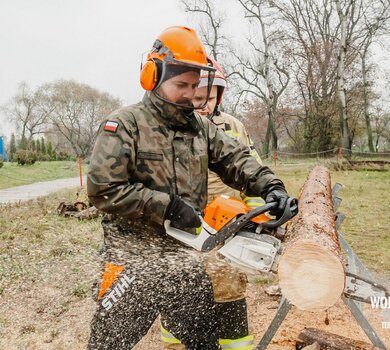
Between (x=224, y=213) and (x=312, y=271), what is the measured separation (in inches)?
17.7

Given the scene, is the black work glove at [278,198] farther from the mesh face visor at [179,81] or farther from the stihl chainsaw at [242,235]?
the mesh face visor at [179,81]

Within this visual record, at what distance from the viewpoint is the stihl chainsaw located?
1746mm

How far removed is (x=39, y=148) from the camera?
3931cm

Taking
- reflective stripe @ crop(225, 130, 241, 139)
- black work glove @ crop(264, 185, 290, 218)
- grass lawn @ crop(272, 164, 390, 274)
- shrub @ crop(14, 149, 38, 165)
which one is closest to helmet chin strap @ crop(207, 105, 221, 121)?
reflective stripe @ crop(225, 130, 241, 139)

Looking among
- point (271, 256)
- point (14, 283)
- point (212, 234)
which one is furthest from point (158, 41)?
point (14, 283)

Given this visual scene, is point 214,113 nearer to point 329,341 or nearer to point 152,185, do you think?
point 152,185

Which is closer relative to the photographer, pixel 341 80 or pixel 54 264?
pixel 54 264

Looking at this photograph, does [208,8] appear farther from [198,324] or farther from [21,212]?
[198,324]

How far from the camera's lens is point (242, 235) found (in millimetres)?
1771

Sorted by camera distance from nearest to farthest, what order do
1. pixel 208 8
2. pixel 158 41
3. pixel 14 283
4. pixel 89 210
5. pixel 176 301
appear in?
pixel 158 41, pixel 176 301, pixel 14 283, pixel 89 210, pixel 208 8

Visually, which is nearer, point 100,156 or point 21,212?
point 100,156

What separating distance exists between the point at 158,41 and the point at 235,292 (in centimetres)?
140

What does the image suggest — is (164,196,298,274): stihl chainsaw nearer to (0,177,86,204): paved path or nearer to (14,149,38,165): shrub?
(0,177,86,204): paved path

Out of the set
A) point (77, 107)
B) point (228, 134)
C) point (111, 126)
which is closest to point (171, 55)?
point (111, 126)
